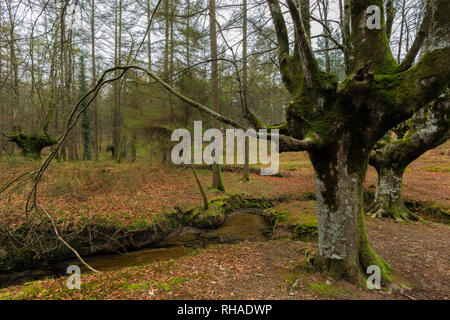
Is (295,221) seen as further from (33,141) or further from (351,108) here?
(33,141)

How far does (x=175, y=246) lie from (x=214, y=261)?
2425mm

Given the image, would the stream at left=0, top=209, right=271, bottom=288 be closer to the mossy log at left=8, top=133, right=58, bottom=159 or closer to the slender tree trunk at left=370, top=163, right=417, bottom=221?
the slender tree trunk at left=370, top=163, right=417, bottom=221

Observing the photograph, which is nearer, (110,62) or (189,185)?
(189,185)

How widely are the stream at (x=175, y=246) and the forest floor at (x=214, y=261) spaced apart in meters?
0.92

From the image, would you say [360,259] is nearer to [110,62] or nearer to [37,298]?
[37,298]

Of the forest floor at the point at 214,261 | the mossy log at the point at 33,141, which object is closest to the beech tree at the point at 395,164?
the forest floor at the point at 214,261

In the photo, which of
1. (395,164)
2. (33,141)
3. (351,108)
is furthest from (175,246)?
(33,141)

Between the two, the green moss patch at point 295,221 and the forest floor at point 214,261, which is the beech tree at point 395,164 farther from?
the green moss patch at point 295,221

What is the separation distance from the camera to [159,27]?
13.6 metres

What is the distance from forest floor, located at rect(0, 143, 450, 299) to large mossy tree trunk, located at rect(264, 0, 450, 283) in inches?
21.4
